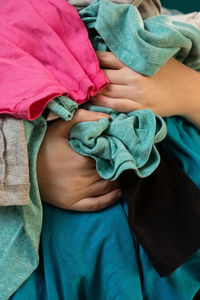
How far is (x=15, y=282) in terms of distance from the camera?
0.45 m

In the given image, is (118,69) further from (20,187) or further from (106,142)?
(20,187)

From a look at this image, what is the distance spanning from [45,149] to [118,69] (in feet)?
0.67

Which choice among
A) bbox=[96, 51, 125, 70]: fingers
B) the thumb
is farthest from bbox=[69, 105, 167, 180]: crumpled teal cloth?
bbox=[96, 51, 125, 70]: fingers

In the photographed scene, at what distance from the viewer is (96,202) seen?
20.5 inches

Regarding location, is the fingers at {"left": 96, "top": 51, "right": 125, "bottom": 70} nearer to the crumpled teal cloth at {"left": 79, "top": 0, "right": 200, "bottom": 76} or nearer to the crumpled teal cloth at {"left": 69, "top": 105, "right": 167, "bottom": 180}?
the crumpled teal cloth at {"left": 79, "top": 0, "right": 200, "bottom": 76}

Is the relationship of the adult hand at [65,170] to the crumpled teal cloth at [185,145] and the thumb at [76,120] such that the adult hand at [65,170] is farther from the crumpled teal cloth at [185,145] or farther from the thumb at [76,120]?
the crumpled teal cloth at [185,145]

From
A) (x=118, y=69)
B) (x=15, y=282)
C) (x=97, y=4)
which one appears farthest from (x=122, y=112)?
(x=15, y=282)

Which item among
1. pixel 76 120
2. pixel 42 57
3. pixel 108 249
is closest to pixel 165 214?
pixel 108 249

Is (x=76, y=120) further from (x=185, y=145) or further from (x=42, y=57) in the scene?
(x=185, y=145)

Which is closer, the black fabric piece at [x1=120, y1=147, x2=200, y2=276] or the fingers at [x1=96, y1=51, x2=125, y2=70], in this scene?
the black fabric piece at [x1=120, y1=147, x2=200, y2=276]

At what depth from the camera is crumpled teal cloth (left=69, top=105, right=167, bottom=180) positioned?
46 cm

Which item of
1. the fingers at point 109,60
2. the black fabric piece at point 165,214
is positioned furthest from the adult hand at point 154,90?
the black fabric piece at point 165,214

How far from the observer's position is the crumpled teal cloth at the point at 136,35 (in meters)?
0.50

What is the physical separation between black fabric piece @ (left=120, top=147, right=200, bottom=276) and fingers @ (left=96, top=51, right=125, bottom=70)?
0.20 metres
